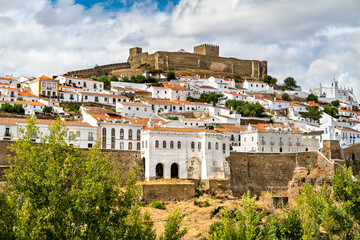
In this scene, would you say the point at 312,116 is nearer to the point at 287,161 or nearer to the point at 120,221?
the point at 287,161

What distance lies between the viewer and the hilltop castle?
120625 millimetres

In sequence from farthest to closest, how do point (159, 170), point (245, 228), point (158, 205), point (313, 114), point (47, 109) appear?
point (313, 114), point (47, 109), point (159, 170), point (158, 205), point (245, 228)

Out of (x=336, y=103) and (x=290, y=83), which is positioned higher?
(x=290, y=83)

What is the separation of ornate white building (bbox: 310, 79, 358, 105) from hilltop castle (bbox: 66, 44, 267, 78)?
15888 millimetres

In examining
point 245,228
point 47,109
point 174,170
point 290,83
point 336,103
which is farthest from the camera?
point 290,83

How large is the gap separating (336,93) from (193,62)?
118 feet

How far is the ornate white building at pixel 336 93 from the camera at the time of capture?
4690 inches

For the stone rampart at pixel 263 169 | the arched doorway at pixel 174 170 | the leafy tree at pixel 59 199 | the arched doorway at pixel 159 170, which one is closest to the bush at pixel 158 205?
the arched doorway at pixel 159 170

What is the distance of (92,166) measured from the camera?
27000 millimetres

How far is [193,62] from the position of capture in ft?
411

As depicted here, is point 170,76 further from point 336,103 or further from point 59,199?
point 59,199

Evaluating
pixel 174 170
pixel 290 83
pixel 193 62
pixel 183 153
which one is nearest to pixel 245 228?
pixel 183 153

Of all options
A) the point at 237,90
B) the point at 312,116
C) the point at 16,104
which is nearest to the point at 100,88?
the point at 16,104

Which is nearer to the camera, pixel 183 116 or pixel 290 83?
pixel 183 116
